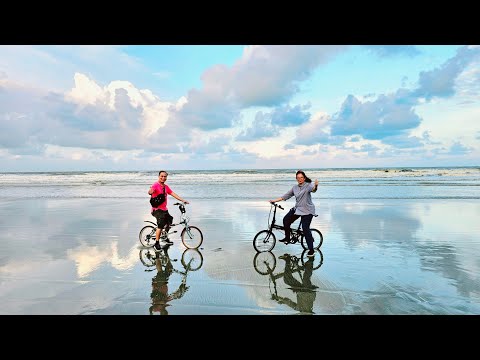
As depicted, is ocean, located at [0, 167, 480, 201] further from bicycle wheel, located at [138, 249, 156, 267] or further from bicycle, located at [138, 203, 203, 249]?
bicycle wheel, located at [138, 249, 156, 267]

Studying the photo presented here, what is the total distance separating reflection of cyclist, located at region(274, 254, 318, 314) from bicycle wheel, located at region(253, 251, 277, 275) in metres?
0.38

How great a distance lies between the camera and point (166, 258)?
27.8 ft

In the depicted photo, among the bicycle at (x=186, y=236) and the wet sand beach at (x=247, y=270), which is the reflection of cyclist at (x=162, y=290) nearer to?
the wet sand beach at (x=247, y=270)

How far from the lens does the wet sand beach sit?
546 cm

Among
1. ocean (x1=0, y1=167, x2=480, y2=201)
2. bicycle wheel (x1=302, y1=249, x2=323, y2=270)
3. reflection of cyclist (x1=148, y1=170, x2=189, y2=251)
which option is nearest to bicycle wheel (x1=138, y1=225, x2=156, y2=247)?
reflection of cyclist (x1=148, y1=170, x2=189, y2=251)

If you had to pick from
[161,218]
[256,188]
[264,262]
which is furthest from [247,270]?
[256,188]

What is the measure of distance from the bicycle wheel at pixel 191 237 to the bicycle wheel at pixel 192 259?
11.5 inches

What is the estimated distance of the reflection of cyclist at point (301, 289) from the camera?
5383mm

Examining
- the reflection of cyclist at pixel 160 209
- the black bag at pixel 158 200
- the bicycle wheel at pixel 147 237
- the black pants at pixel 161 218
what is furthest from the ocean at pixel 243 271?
the black bag at pixel 158 200
